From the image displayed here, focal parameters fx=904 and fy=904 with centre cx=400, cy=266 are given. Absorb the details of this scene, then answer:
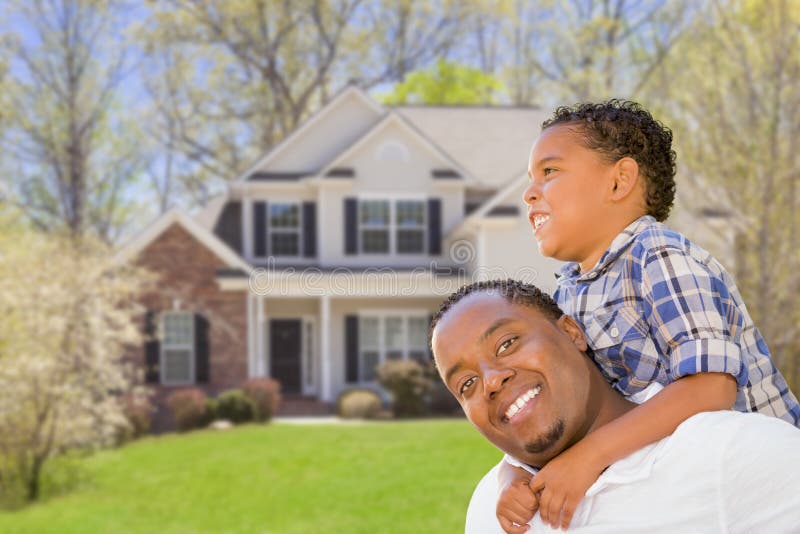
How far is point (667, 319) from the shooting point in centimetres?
178

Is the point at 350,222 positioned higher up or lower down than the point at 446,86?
lower down

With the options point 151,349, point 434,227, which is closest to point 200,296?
point 151,349

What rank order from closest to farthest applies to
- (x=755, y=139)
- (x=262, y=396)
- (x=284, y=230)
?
(x=755, y=139), (x=262, y=396), (x=284, y=230)

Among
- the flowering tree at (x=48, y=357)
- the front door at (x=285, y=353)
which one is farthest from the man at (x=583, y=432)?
the front door at (x=285, y=353)

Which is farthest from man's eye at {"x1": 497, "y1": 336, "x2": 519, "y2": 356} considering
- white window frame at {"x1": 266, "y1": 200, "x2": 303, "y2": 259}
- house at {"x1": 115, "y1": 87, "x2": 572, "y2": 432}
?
white window frame at {"x1": 266, "y1": 200, "x2": 303, "y2": 259}

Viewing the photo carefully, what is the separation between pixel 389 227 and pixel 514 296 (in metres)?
19.3

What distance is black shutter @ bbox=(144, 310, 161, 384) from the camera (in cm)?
1964

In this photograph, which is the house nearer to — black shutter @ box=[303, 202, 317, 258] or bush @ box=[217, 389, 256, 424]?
black shutter @ box=[303, 202, 317, 258]

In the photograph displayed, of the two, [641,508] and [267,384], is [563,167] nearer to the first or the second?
[641,508]

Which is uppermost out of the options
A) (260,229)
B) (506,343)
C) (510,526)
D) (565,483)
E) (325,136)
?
(325,136)

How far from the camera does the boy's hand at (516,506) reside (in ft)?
5.70

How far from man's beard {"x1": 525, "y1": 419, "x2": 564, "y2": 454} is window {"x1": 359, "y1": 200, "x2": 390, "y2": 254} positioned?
1937 cm

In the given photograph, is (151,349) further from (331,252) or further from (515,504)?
(515,504)

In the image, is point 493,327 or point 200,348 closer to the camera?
point 493,327
